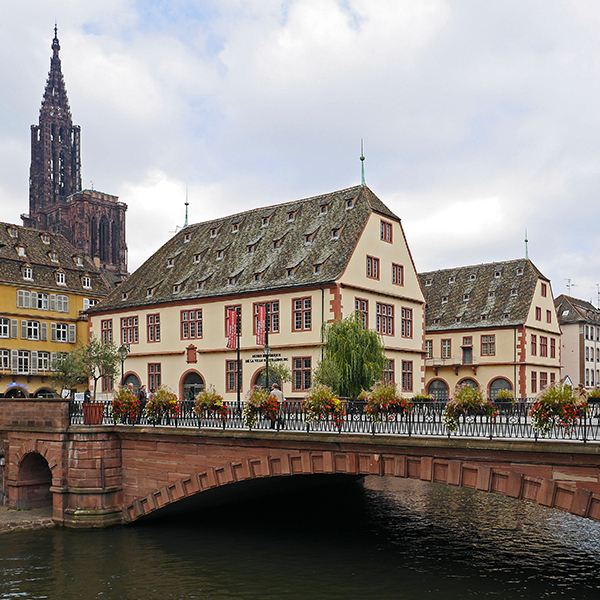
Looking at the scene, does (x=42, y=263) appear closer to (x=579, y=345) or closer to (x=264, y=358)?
(x=264, y=358)

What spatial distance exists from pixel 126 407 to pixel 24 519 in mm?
5132

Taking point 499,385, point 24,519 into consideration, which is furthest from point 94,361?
point 499,385

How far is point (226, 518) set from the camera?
27.2 m

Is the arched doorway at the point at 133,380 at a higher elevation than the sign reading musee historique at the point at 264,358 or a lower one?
lower

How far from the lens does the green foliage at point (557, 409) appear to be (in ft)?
54.3

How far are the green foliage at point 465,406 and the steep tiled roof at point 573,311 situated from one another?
65726 millimetres

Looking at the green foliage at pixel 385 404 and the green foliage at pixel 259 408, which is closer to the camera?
the green foliage at pixel 385 404

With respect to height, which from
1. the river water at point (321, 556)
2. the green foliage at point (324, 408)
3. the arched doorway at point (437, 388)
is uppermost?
the green foliage at point (324, 408)

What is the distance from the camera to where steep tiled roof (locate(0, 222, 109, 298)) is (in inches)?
2156

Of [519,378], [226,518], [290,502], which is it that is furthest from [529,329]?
[226,518]

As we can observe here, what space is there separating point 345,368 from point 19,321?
29287mm

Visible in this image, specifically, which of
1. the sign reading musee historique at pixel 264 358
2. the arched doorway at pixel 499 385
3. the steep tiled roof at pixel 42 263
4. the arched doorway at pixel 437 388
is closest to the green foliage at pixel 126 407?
the sign reading musee historique at pixel 264 358

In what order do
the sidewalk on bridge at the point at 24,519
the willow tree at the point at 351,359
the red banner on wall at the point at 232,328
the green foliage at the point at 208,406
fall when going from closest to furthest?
1. the green foliage at the point at 208,406
2. the sidewalk on bridge at the point at 24,519
3. the willow tree at the point at 351,359
4. the red banner on wall at the point at 232,328

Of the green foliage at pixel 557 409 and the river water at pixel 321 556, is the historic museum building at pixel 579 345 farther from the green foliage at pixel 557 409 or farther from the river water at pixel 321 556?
the green foliage at pixel 557 409
